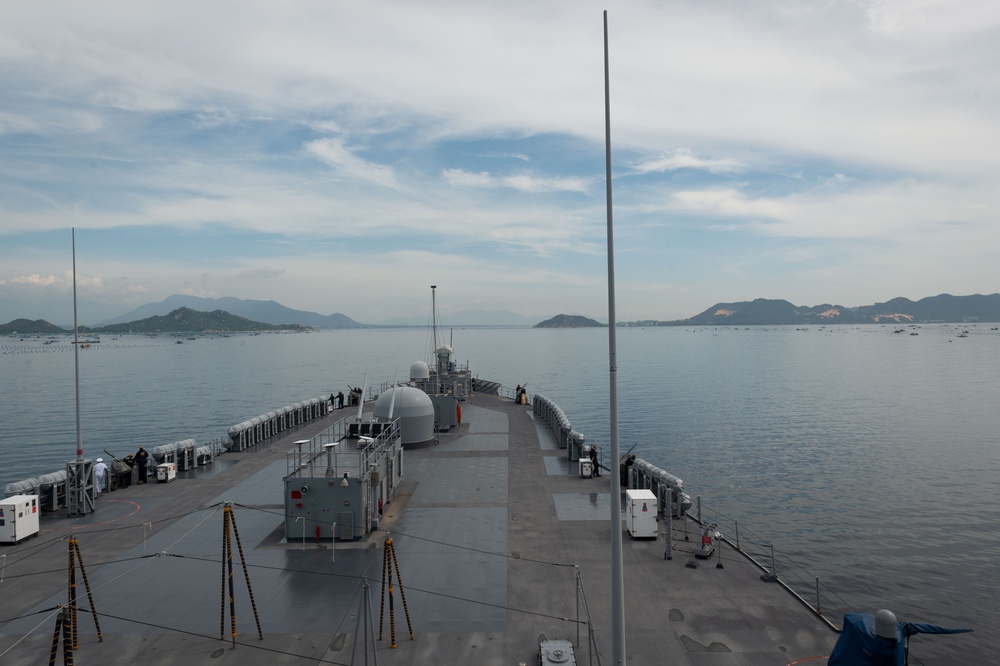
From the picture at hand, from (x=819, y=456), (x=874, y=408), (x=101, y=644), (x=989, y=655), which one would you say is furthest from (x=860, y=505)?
(x=874, y=408)

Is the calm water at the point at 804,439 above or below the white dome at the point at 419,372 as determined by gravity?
below

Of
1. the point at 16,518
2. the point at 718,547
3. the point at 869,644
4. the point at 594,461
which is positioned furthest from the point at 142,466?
the point at 869,644

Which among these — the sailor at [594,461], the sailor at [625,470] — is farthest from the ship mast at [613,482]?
the sailor at [594,461]

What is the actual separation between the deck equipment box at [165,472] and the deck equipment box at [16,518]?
24.4 feet

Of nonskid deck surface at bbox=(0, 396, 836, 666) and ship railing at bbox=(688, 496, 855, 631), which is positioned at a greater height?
nonskid deck surface at bbox=(0, 396, 836, 666)

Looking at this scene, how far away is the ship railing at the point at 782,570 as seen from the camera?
1898cm

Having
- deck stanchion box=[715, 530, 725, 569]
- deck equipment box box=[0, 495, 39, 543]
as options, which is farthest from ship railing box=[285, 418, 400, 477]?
deck stanchion box=[715, 530, 725, 569]

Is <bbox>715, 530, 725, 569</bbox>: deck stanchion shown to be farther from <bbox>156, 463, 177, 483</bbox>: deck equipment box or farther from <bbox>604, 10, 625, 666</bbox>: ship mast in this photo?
<bbox>156, 463, 177, 483</bbox>: deck equipment box

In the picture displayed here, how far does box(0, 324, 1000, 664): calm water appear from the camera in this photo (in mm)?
25906

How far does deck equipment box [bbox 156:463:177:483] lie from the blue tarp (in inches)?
1058

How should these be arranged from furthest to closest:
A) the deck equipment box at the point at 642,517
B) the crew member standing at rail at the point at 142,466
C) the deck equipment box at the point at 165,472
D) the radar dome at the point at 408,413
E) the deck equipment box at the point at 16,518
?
the radar dome at the point at 408,413 → the crew member standing at rail at the point at 142,466 → the deck equipment box at the point at 165,472 → the deck equipment box at the point at 642,517 → the deck equipment box at the point at 16,518

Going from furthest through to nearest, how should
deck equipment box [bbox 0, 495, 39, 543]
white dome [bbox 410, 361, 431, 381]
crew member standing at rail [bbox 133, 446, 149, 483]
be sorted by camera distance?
white dome [bbox 410, 361, 431, 381]
crew member standing at rail [bbox 133, 446, 149, 483]
deck equipment box [bbox 0, 495, 39, 543]

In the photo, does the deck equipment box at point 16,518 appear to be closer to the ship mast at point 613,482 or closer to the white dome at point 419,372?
the ship mast at point 613,482

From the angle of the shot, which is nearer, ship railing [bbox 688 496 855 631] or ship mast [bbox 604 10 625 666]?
ship mast [bbox 604 10 625 666]
